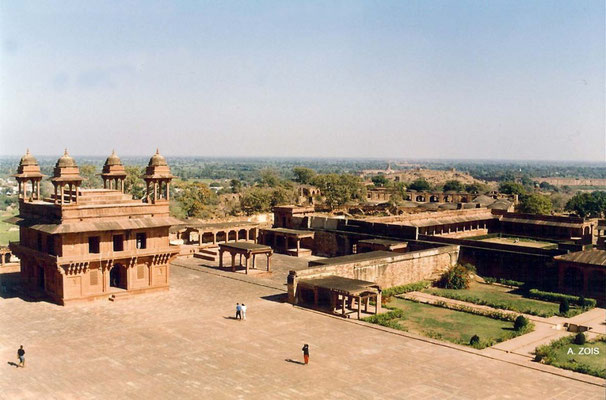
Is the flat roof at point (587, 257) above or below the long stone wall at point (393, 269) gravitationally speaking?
above

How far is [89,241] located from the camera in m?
32.0

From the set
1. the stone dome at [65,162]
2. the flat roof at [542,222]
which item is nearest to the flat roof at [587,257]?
the flat roof at [542,222]

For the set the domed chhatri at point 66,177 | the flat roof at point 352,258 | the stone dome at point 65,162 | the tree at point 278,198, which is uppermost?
the stone dome at point 65,162

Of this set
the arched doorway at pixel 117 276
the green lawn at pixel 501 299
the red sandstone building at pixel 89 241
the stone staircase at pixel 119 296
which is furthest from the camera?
the arched doorway at pixel 117 276

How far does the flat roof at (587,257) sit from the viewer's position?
3516cm

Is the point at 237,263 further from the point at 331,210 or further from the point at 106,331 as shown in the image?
the point at 331,210

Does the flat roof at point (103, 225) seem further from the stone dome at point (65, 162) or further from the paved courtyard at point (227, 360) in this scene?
the paved courtyard at point (227, 360)

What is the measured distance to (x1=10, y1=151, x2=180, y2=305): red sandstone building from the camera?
31.1 metres

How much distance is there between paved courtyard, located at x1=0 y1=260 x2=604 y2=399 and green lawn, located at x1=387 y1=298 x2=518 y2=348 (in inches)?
83.2

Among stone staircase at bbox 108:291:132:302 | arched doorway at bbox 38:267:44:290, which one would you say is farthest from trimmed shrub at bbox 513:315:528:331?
arched doorway at bbox 38:267:44:290

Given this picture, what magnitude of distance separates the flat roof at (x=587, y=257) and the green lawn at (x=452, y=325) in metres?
8.83

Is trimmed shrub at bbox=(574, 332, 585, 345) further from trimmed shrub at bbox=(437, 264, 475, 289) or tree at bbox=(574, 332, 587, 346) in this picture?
trimmed shrub at bbox=(437, 264, 475, 289)

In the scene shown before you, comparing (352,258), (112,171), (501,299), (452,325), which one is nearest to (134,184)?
(112,171)

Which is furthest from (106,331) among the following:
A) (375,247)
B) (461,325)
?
(375,247)
